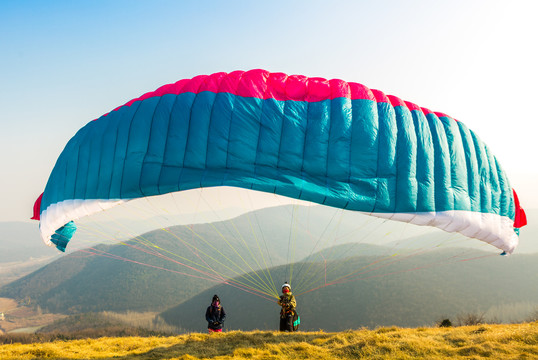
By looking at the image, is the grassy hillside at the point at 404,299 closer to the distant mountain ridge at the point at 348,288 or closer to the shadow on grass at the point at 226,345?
the distant mountain ridge at the point at 348,288

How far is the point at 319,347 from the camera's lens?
7.35m

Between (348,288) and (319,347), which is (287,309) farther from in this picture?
(348,288)

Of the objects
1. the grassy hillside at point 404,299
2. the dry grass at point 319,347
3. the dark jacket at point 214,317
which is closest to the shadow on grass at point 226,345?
the dry grass at point 319,347

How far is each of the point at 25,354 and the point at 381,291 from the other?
8917 centimetres

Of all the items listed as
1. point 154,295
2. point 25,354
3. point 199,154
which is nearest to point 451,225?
point 199,154

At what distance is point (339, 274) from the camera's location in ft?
326

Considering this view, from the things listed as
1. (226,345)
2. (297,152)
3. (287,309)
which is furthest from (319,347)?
(297,152)

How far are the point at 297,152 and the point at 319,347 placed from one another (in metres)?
4.21

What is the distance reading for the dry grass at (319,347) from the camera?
22.3ft

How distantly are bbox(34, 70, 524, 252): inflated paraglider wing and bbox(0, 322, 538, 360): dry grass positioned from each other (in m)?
2.35

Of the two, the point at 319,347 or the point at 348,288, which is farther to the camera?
the point at 348,288

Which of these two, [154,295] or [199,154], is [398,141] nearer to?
[199,154]

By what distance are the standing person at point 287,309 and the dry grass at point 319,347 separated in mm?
628

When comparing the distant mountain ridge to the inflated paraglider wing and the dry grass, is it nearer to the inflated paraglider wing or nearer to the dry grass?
the dry grass
